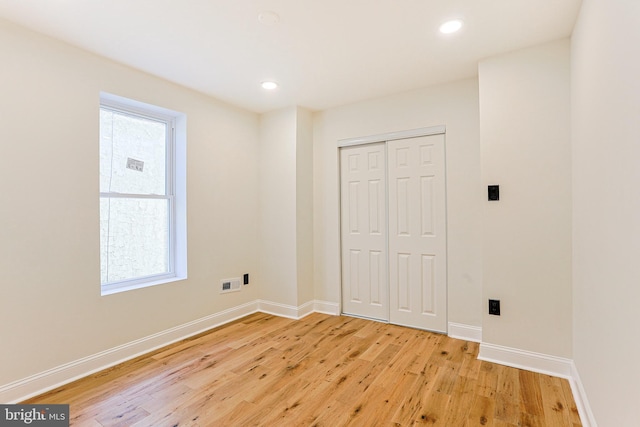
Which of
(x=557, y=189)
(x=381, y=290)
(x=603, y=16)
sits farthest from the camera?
(x=381, y=290)

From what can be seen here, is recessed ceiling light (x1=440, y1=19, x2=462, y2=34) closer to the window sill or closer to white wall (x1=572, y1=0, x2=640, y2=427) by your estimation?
white wall (x1=572, y1=0, x2=640, y2=427)

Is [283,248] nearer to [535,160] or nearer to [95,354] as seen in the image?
[95,354]

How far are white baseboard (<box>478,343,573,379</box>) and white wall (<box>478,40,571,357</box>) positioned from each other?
0.14 feet

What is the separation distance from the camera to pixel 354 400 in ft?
6.56

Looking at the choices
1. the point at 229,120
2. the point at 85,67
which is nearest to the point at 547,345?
the point at 229,120

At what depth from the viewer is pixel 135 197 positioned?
2.84 meters

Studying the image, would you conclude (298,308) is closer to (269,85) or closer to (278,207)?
(278,207)

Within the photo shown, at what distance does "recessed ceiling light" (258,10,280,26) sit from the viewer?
6.40 feet

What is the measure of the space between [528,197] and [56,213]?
3.50 meters

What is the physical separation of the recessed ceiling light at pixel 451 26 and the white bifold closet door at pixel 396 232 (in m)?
1.12

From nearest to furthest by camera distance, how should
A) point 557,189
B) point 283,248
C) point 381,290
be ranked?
point 557,189 → point 381,290 → point 283,248

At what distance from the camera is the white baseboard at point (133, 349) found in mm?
2037

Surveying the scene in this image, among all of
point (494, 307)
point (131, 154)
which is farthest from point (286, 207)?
point (494, 307)

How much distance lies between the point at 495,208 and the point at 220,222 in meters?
2.73
